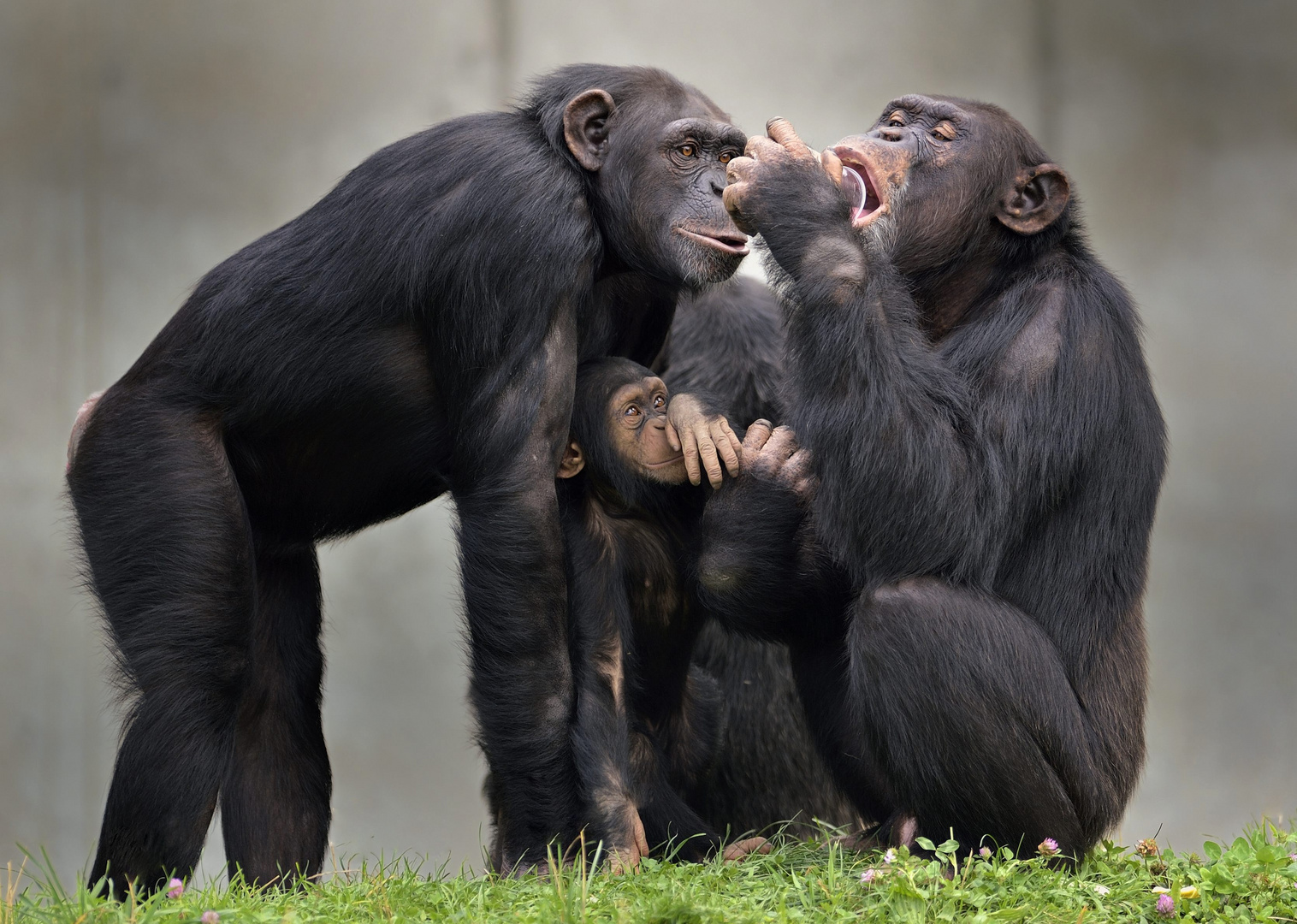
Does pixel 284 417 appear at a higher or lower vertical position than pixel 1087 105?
lower

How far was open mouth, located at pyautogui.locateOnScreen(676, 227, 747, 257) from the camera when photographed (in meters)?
4.51

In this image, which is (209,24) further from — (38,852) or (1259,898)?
(1259,898)

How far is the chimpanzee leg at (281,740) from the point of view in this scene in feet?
15.1

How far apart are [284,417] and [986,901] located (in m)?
2.52

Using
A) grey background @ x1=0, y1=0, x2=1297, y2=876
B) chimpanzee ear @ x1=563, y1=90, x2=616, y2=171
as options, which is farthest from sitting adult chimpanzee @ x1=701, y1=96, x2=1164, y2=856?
grey background @ x1=0, y1=0, x2=1297, y2=876

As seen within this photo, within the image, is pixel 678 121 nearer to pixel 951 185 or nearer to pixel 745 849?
pixel 951 185

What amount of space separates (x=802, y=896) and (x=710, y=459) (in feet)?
4.99

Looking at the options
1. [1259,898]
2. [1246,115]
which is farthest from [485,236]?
[1246,115]

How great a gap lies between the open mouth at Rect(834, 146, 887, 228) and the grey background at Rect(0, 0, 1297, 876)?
388 cm

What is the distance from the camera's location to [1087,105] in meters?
8.48

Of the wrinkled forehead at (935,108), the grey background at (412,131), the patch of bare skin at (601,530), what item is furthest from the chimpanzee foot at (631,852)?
the grey background at (412,131)

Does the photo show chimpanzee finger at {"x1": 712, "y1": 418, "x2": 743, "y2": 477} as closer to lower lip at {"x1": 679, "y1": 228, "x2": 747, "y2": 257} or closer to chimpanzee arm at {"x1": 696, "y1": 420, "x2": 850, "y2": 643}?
chimpanzee arm at {"x1": 696, "y1": 420, "x2": 850, "y2": 643}

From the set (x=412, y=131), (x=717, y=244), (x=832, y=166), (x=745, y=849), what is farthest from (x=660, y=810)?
(x=412, y=131)

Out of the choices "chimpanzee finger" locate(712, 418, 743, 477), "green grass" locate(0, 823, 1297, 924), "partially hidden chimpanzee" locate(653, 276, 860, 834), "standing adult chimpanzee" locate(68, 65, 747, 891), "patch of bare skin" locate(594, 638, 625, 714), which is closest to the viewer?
"green grass" locate(0, 823, 1297, 924)
